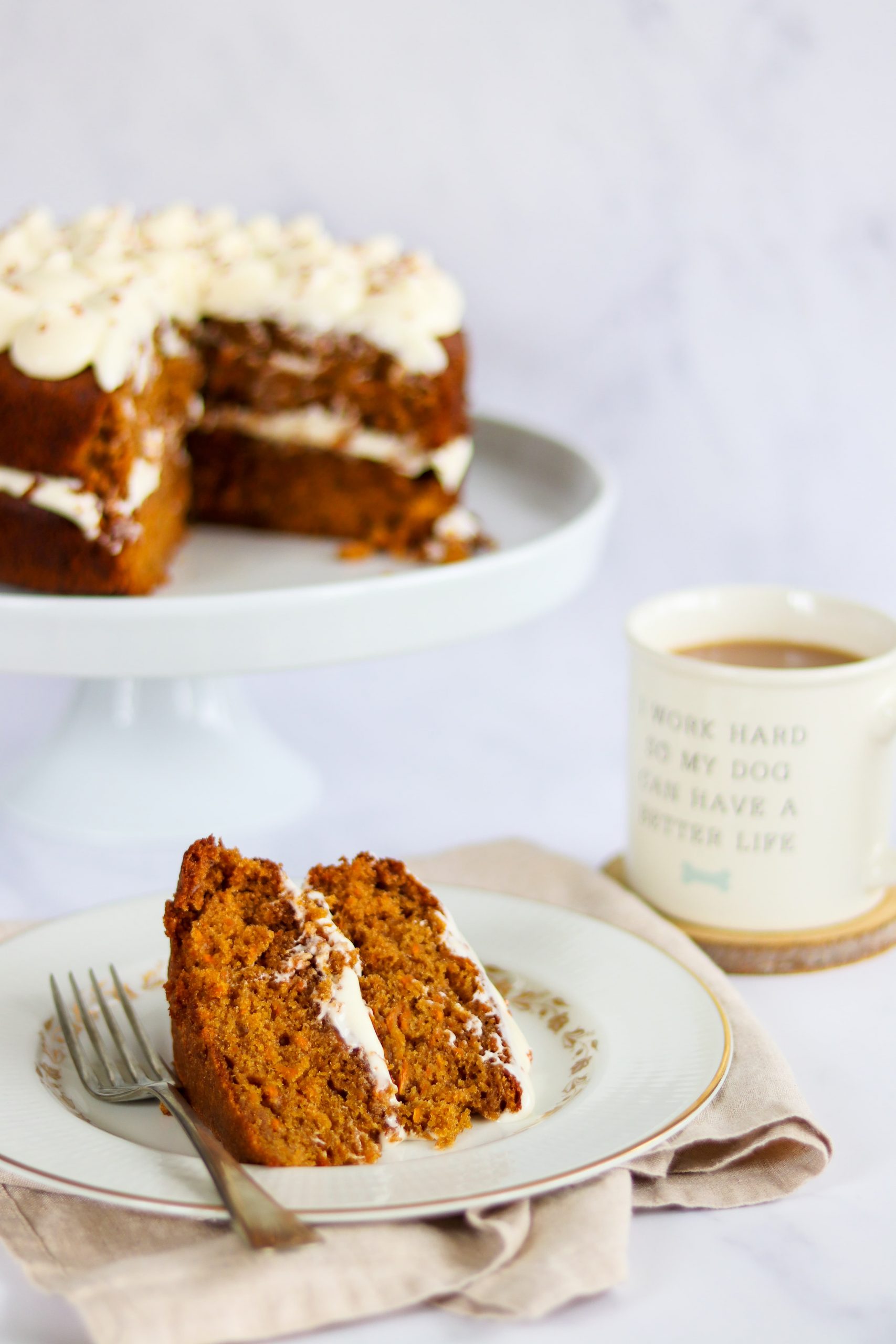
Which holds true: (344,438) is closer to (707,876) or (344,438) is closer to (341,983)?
(707,876)

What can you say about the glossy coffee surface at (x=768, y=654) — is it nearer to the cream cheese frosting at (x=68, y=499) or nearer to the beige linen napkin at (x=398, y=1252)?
the beige linen napkin at (x=398, y=1252)

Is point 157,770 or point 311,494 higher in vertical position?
point 311,494

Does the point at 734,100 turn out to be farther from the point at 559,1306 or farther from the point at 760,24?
the point at 559,1306

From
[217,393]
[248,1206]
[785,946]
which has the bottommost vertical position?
[785,946]

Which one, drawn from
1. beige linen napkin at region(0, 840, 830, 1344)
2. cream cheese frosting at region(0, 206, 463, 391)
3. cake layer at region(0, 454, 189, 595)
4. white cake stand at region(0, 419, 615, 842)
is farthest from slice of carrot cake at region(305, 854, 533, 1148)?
cream cheese frosting at region(0, 206, 463, 391)

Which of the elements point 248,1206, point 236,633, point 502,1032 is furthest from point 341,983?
point 236,633

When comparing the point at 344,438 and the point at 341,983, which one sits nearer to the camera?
the point at 341,983
